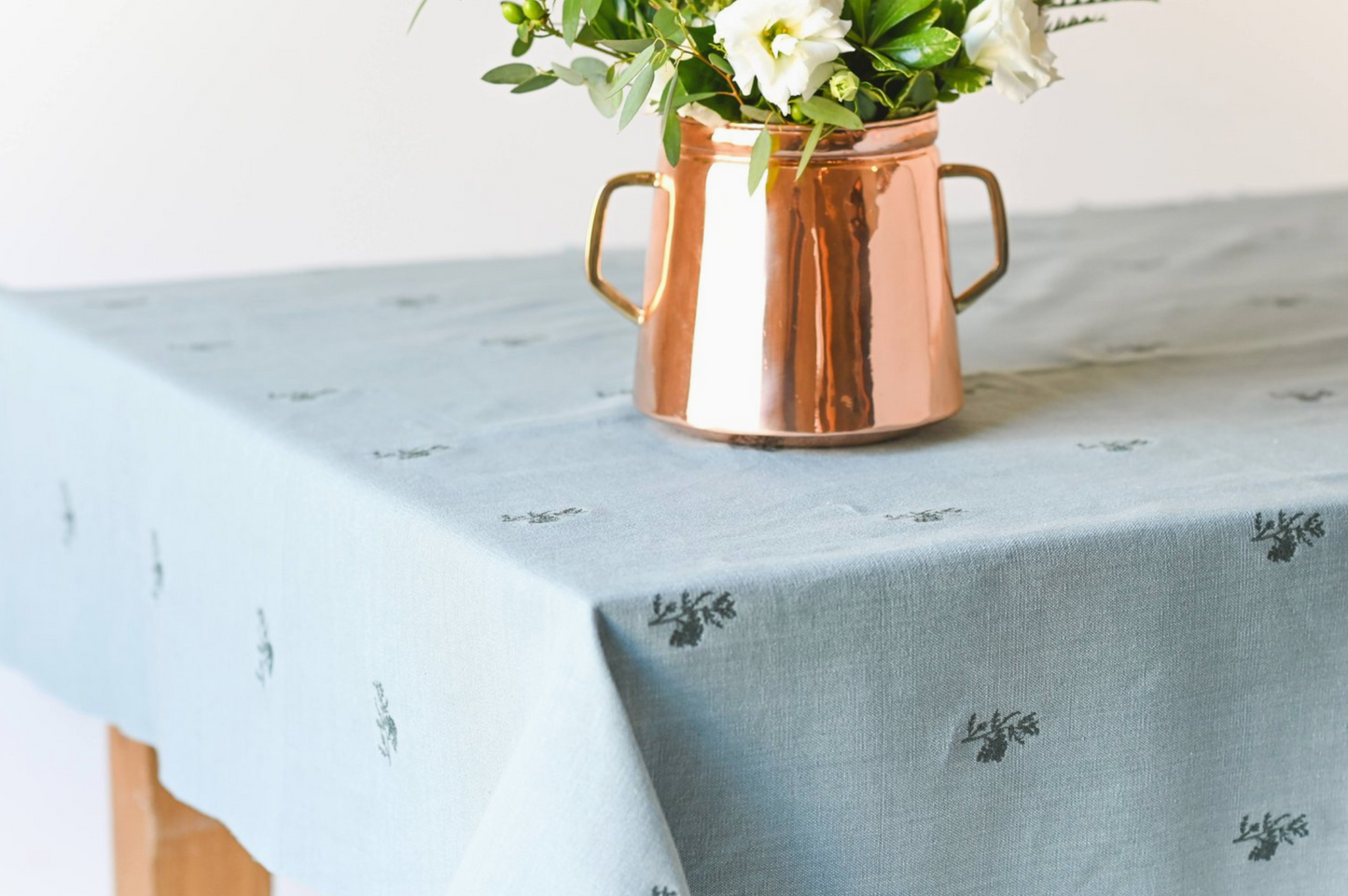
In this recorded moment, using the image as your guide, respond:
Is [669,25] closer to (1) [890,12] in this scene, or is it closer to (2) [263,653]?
(1) [890,12]

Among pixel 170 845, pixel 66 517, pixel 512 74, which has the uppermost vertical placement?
pixel 512 74

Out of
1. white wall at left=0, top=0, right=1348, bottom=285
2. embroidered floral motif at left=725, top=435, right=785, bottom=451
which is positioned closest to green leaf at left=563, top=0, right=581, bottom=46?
embroidered floral motif at left=725, top=435, right=785, bottom=451

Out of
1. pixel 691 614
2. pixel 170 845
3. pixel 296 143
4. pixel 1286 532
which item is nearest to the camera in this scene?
pixel 691 614

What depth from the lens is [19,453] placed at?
1133 millimetres

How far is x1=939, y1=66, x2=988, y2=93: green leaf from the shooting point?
31.2 inches

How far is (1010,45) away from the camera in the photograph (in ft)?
2.54

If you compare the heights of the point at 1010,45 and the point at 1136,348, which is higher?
the point at 1010,45

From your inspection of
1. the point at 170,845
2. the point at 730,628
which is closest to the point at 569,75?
the point at 730,628

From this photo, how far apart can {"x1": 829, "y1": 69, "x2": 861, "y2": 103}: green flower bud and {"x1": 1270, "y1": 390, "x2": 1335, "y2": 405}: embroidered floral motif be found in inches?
14.0

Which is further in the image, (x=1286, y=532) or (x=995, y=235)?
(x=995, y=235)

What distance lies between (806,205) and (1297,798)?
362 millimetres

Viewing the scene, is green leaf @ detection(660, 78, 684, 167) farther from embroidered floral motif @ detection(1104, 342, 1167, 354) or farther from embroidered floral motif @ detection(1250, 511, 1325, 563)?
embroidered floral motif @ detection(1104, 342, 1167, 354)

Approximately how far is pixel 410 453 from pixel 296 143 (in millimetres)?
1590

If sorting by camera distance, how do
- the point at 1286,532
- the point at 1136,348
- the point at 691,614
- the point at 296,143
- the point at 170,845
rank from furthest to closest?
the point at 296,143 < the point at 170,845 < the point at 1136,348 < the point at 1286,532 < the point at 691,614
